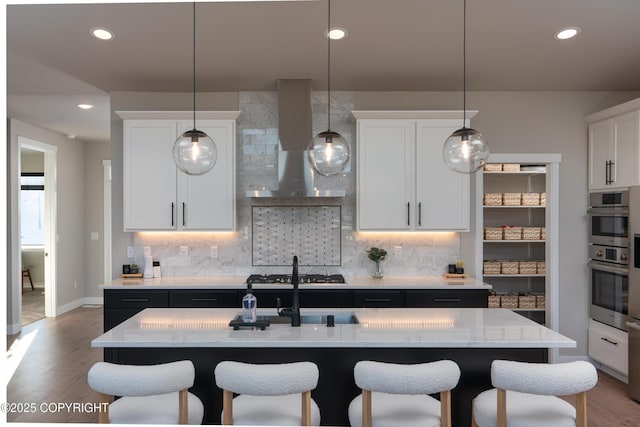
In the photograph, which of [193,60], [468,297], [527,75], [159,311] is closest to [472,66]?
[527,75]

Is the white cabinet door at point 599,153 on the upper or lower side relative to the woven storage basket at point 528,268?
Result: upper

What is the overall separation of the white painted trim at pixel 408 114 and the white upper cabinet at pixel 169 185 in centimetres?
130

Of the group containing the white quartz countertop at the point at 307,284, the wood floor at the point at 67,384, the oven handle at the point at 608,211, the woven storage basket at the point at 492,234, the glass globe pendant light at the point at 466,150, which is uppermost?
the glass globe pendant light at the point at 466,150

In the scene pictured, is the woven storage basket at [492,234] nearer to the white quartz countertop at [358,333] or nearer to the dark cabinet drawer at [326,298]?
the dark cabinet drawer at [326,298]

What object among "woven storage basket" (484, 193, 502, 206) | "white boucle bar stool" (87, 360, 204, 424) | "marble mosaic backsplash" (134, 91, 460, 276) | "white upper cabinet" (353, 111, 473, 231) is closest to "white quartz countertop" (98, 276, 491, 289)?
"marble mosaic backsplash" (134, 91, 460, 276)

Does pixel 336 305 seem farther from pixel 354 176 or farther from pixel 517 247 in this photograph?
pixel 517 247

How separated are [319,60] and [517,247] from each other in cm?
357

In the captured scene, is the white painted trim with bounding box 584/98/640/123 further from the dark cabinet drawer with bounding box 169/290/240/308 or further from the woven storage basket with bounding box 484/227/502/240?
the dark cabinet drawer with bounding box 169/290/240/308

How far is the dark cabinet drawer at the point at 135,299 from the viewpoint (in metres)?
3.97

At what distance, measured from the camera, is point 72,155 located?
726cm

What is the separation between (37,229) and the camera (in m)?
9.02

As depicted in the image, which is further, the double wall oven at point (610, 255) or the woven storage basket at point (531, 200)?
the woven storage basket at point (531, 200)

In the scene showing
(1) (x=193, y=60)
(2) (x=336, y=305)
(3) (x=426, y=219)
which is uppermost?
(1) (x=193, y=60)

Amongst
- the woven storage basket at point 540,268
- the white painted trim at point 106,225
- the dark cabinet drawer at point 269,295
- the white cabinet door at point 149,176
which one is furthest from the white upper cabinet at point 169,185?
the white painted trim at point 106,225
